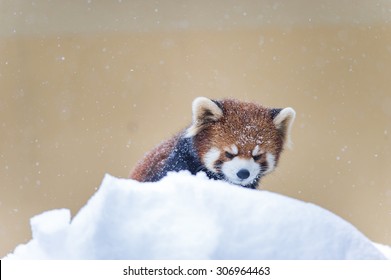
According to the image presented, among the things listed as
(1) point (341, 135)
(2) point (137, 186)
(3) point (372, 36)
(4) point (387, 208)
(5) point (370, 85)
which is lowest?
(4) point (387, 208)

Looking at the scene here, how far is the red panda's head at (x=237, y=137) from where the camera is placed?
4.17 ft

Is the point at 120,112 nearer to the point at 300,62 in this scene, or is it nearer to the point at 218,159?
the point at 218,159

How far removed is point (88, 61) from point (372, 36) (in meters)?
0.85

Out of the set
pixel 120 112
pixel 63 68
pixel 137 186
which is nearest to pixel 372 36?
pixel 120 112

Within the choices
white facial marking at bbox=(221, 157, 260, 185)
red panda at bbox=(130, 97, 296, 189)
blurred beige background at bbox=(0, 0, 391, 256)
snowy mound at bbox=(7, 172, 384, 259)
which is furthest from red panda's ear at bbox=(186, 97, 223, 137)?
snowy mound at bbox=(7, 172, 384, 259)

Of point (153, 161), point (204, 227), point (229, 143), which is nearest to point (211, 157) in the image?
point (229, 143)

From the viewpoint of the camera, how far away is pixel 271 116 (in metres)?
1.32

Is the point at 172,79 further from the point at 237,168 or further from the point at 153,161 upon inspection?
the point at 237,168

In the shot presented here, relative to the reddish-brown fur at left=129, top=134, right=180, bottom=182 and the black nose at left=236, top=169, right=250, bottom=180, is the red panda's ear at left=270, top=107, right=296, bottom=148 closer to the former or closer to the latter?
the black nose at left=236, top=169, right=250, bottom=180

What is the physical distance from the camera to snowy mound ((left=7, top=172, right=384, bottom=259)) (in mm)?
785

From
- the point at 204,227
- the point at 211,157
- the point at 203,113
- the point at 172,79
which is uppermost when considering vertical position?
the point at 172,79

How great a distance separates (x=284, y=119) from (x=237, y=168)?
0.60 feet

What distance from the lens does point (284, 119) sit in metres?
1.34

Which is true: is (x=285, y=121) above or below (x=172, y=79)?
below
